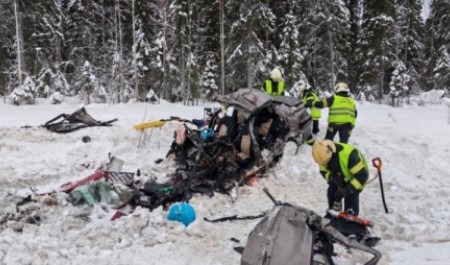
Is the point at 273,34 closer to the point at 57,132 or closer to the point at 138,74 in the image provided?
the point at 138,74

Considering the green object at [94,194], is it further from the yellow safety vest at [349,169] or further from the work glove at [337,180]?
the yellow safety vest at [349,169]

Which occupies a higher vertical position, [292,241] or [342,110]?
[342,110]

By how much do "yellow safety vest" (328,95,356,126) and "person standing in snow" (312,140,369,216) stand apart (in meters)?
3.34

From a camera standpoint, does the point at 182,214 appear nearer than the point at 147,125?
Yes

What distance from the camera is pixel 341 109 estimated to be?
30.1 feet

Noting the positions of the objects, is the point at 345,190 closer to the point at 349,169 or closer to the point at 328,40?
the point at 349,169

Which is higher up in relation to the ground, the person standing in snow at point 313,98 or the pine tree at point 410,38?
the pine tree at point 410,38

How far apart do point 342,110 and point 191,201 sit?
383 cm

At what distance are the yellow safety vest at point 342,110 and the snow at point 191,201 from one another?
106 centimetres

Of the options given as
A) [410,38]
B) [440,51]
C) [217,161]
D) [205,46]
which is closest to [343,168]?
[217,161]

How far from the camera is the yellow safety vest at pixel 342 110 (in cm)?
912

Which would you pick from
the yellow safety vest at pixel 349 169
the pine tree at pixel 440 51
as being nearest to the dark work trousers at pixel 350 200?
the yellow safety vest at pixel 349 169

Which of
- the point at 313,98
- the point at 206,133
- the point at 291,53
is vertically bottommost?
the point at 206,133

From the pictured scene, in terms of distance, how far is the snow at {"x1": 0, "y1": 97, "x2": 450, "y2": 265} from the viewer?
535 cm
